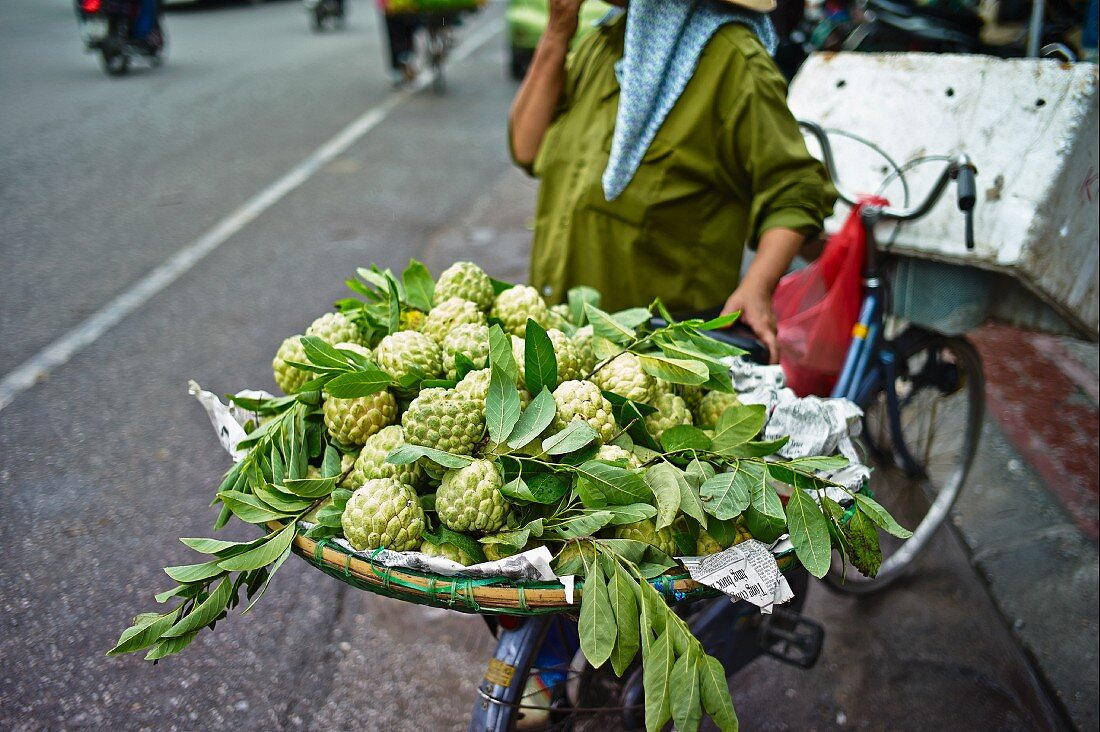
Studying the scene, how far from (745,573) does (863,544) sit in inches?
10.8

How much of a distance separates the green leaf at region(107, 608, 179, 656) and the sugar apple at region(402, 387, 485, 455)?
1.64 ft

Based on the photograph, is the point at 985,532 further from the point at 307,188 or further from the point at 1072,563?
the point at 307,188

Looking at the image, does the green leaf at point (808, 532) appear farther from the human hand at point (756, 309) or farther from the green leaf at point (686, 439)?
the human hand at point (756, 309)

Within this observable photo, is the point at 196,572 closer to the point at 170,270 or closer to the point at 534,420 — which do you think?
the point at 534,420

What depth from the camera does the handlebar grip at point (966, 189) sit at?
2.26 m

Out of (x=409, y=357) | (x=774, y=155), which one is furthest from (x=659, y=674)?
(x=774, y=155)

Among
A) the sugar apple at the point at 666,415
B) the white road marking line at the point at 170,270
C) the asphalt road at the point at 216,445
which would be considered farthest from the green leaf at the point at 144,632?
the white road marking line at the point at 170,270

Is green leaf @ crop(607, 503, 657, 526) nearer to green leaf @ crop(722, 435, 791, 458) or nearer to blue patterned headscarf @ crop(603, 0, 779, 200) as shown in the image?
green leaf @ crop(722, 435, 791, 458)

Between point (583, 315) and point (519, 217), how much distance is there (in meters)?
4.68

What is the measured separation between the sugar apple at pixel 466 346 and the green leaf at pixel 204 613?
57 centimetres

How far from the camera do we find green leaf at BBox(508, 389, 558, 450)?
4.90 feet

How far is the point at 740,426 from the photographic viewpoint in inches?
65.1

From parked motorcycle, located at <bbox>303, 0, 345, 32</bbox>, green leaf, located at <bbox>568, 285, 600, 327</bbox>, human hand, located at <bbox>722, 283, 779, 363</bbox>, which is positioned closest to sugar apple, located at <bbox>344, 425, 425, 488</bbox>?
green leaf, located at <bbox>568, 285, 600, 327</bbox>

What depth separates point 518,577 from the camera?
1401mm
